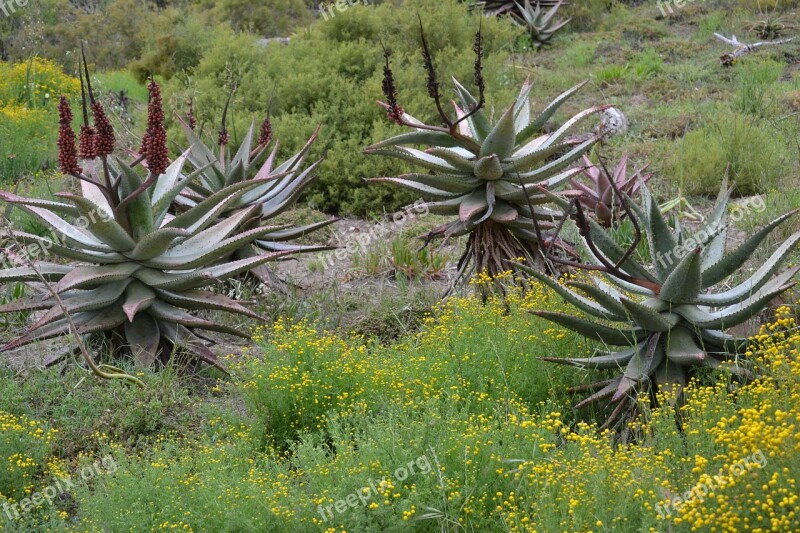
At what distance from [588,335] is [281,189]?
318 cm

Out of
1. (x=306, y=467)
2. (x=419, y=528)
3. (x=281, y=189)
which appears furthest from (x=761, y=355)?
(x=281, y=189)

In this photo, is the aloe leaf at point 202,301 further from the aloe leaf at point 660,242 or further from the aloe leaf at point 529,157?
the aloe leaf at point 660,242

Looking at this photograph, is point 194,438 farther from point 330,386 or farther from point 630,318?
point 630,318

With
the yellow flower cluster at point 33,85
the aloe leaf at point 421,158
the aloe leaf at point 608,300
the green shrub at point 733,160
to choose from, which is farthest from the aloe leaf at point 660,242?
the yellow flower cluster at point 33,85

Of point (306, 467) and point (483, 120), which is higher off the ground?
point (483, 120)

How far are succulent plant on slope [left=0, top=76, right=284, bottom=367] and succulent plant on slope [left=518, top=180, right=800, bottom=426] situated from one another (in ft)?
6.41

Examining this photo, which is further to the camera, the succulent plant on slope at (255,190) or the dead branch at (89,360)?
the succulent plant on slope at (255,190)

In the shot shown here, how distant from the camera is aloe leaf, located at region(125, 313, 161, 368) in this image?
212 inches

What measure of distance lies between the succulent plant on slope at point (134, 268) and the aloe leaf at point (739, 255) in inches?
95.0

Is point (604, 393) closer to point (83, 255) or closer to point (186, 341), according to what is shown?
point (186, 341)

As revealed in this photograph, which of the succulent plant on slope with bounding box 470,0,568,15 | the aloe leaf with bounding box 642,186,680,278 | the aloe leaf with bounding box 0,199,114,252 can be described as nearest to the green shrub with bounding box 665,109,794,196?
the aloe leaf with bounding box 642,186,680,278

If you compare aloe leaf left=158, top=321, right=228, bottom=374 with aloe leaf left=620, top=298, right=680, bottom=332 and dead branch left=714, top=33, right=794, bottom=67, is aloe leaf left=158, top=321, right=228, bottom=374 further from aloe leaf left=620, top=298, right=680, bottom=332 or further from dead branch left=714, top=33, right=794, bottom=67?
dead branch left=714, top=33, right=794, bottom=67

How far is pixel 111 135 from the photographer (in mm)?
5039

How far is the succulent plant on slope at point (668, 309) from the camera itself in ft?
13.6
